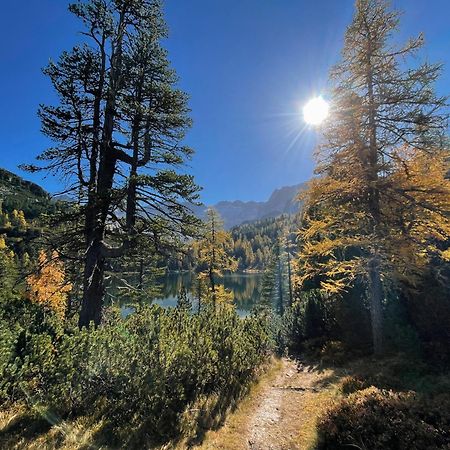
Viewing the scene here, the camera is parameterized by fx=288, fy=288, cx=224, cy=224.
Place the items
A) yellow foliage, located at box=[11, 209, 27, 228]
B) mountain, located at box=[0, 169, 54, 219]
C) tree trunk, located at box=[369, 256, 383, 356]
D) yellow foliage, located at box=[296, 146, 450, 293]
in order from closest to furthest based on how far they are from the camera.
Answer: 1. yellow foliage, located at box=[296, 146, 450, 293]
2. tree trunk, located at box=[369, 256, 383, 356]
3. yellow foliage, located at box=[11, 209, 27, 228]
4. mountain, located at box=[0, 169, 54, 219]

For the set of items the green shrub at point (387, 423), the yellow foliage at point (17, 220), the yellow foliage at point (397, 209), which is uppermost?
the yellow foliage at point (17, 220)

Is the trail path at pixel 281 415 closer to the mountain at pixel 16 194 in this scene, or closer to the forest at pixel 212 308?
the forest at pixel 212 308

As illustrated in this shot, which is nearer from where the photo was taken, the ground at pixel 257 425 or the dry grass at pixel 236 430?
the ground at pixel 257 425

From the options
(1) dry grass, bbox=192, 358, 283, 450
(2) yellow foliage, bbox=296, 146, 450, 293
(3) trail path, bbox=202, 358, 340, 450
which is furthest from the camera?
(2) yellow foliage, bbox=296, 146, 450, 293

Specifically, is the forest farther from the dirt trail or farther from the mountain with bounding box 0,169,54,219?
the mountain with bounding box 0,169,54,219

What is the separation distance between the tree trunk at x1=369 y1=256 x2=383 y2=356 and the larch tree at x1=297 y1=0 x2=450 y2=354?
0.11 feet

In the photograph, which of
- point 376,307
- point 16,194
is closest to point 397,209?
point 376,307

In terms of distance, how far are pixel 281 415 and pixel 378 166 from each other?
8.94 meters

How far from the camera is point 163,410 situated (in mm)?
6453

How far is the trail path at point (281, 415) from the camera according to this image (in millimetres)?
5996

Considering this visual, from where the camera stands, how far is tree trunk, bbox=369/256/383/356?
427 inches

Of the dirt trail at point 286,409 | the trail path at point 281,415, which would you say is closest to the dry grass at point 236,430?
the trail path at point 281,415

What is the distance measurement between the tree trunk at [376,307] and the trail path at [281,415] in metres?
2.09

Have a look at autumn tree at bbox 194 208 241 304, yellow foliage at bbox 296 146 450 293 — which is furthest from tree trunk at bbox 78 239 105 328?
autumn tree at bbox 194 208 241 304
